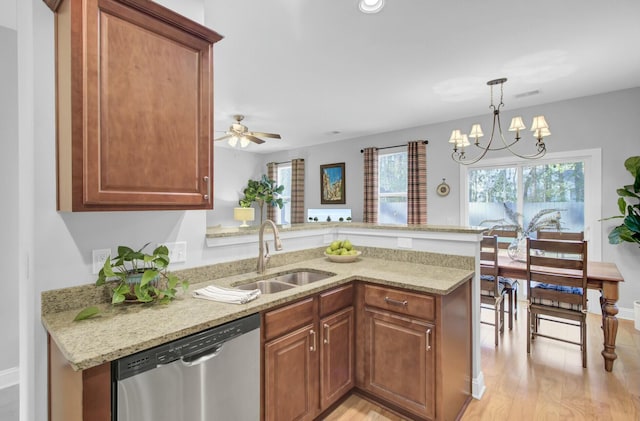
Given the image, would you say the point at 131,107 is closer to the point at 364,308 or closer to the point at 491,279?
the point at 364,308

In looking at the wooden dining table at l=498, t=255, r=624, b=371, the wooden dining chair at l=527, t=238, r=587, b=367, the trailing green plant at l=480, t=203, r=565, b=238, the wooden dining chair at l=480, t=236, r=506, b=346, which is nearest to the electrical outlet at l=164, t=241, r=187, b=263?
the wooden dining chair at l=480, t=236, r=506, b=346

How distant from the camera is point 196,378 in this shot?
120cm

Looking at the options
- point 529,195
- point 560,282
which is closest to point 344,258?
point 560,282

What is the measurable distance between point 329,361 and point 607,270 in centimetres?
271

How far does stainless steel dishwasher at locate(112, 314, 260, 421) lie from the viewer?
40.8 inches

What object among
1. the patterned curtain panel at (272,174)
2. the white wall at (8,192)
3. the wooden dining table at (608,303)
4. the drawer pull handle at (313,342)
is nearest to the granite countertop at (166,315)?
the drawer pull handle at (313,342)

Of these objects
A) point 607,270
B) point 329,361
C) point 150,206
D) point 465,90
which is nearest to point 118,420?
point 150,206

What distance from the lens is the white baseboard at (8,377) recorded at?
221cm

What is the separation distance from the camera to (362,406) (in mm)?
2051

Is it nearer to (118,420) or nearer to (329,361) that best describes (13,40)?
(118,420)

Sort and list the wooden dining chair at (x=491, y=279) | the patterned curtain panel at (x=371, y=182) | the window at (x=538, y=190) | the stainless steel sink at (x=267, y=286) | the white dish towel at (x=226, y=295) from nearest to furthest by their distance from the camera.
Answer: the white dish towel at (x=226, y=295) < the stainless steel sink at (x=267, y=286) < the wooden dining chair at (x=491, y=279) < the window at (x=538, y=190) < the patterned curtain panel at (x=371, y=182)

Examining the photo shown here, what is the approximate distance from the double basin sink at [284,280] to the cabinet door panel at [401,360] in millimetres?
474

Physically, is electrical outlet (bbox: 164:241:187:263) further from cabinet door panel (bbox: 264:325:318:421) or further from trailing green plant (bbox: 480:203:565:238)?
trailing green plant (bbox: 480:203:565:238)

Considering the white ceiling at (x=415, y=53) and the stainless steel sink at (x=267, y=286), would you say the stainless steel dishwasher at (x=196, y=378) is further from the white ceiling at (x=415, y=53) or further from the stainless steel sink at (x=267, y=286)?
the white ceiling at (x=415, y=53)
